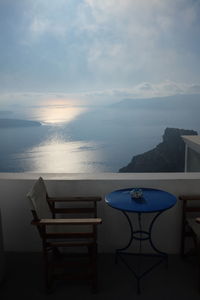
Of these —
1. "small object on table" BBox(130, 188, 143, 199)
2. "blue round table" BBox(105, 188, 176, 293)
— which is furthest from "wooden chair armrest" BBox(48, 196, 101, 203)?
"small object on table" BBox(130, 188, 143, 199)

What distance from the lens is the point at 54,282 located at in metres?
1.96

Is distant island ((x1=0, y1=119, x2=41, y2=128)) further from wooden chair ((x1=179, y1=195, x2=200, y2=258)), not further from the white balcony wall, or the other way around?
wooden chair ((x1=179, y1=195, x2=200, y2=258))

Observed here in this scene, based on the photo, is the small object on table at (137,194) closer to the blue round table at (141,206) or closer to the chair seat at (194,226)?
the blue round table at (141,206)

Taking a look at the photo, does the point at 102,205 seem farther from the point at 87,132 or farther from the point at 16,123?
the point at 16,123

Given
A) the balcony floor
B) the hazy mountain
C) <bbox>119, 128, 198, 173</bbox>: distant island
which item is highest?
the hazy mountain

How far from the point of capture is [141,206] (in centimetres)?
185

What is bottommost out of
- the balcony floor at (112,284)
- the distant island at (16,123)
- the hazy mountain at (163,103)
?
the balcony floor at (112,284)

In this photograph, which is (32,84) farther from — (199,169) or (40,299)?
(40,299)

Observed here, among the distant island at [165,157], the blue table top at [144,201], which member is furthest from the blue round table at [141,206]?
the distant island at [165,157]

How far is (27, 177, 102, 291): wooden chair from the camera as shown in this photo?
1.77 m

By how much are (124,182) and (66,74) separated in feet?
13.4

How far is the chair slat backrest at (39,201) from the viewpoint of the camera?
175 centimetres

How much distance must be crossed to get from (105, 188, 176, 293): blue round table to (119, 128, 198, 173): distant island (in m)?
3.91

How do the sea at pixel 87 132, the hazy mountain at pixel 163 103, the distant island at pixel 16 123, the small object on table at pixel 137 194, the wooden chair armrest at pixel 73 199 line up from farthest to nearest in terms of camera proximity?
the hazy mountain at pixel 163 103
the distant island at pixel 16 123
the sea at pixel 87 132
the wooden chair armrest at pixel 73 199
the small object on table at pixel 137 194
